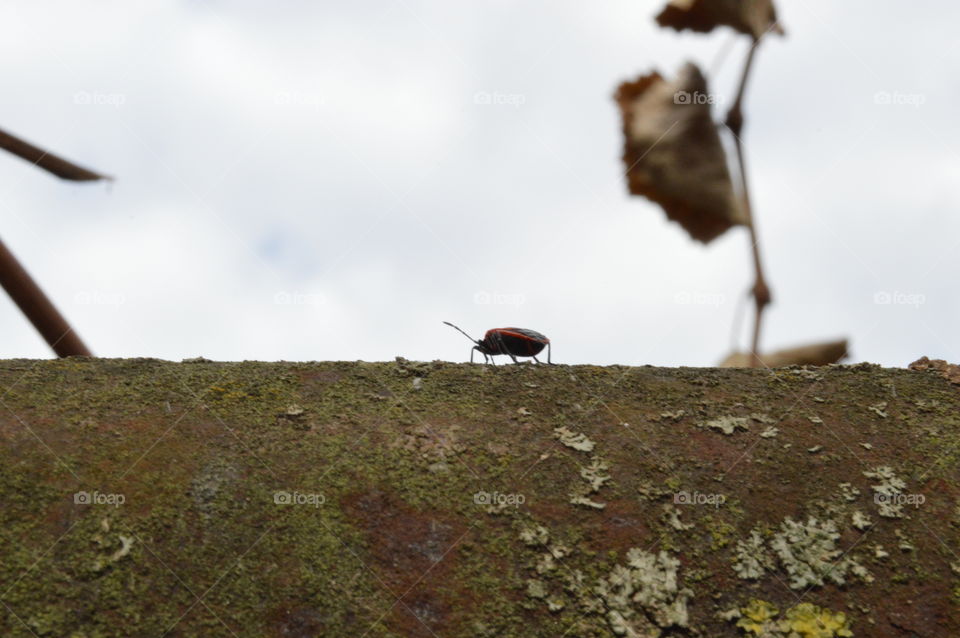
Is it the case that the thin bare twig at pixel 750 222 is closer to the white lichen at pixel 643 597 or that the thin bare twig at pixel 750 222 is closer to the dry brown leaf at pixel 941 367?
the dry brown leaf at pixel 941 367

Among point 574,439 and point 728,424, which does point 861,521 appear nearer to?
point 728,424

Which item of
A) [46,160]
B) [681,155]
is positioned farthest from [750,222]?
[46,160]

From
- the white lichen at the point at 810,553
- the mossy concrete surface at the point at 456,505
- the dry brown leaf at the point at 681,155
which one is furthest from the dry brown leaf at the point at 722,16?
the white lichen at the point at 810,553

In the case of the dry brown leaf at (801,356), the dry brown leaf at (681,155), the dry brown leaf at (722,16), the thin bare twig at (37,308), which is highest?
the dry brown leaf at (722,16)

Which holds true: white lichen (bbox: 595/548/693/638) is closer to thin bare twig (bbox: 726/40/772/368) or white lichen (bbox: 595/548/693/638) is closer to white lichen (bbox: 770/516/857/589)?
white lichen (bbox: 770/516/857/589)

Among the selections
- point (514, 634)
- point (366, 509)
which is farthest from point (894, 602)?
point (366, 509)

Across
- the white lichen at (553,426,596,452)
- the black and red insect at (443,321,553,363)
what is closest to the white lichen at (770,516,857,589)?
the white lichen at (553,426,596,452)
